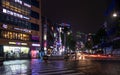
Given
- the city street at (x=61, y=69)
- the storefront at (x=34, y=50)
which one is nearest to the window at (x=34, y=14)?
the storefront at (x=34, y=50)

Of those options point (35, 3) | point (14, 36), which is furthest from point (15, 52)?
point (35, 3)

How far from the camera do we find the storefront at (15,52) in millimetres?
58287

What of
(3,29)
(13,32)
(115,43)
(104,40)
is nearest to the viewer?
(3,29)

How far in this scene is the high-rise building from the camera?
56.0 metres

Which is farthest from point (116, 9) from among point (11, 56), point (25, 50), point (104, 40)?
point (11, 56)

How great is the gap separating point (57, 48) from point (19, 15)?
208ft

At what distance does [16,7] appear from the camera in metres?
61.4

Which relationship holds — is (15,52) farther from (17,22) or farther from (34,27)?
(34,27)

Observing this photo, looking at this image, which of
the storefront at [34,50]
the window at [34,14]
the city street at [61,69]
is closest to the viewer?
Answer: the city street at [61,69]

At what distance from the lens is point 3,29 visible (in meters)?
55.2

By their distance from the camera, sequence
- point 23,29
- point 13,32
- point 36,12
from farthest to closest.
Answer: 1. point 36,12
2. point 23,29
3. point 13,32

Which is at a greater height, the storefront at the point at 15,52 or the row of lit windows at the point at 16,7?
the row of lit windows at the point at 16,7

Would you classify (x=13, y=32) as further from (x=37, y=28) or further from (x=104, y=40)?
(x=104, y=40)

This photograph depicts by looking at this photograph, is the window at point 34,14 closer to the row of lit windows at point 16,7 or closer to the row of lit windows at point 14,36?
the row of lit windows at point 16,7
